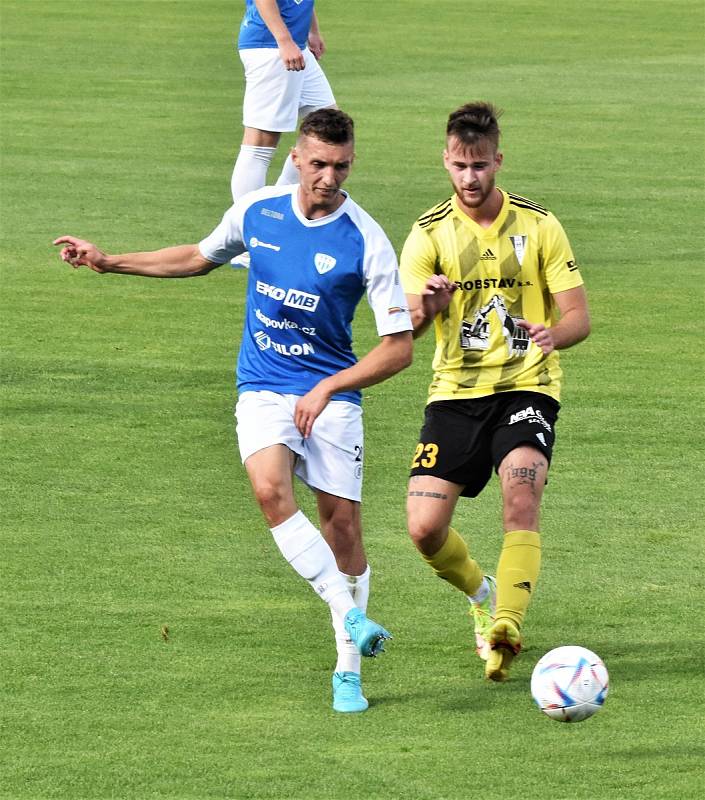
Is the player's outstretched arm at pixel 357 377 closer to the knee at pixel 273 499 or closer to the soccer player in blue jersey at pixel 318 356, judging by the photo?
the soccer player in blue jersey at pixel 318 356

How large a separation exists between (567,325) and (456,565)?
108 centimetres

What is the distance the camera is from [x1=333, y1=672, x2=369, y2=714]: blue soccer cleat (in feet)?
21.8

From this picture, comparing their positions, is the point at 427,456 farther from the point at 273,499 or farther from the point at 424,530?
the point at 273,499

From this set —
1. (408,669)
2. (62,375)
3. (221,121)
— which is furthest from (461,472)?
(221,121)

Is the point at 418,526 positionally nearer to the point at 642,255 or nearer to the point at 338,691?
the point at 338,691

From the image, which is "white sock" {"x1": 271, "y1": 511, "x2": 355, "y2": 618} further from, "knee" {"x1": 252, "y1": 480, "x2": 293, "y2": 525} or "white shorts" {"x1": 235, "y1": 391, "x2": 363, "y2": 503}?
"white shorts" {"x1": 235, "y1": 391, "x2": 363, "y2": 503}

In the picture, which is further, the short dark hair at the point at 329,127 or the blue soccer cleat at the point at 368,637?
the short dark hair at the point at 329,127

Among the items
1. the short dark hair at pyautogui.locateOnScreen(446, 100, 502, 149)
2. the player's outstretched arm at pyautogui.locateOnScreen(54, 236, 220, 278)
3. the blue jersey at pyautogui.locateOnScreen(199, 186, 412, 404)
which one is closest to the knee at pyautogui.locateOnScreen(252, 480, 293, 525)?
the blue jersey at pyautogui.locateOnScreen(199, 186, 412, 404)

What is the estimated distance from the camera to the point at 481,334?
7.39 meters

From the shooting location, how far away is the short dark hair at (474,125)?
7.14 m

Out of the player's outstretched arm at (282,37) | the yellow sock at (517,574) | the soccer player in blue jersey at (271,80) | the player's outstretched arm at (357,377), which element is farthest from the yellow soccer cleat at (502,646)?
the player's outstretched arm at (282,37)

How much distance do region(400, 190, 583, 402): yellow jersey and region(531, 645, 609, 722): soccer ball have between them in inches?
54.8

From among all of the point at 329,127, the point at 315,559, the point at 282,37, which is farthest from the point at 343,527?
the point at 282,37

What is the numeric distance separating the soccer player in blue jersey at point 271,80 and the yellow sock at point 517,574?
20.7ft
